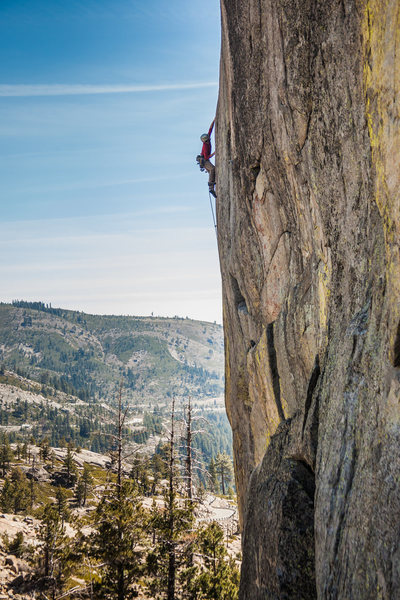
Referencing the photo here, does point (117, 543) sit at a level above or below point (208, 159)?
below

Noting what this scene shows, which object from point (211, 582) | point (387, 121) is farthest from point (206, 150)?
point (211, 582)

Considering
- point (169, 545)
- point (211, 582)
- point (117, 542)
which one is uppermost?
point (117, 542)

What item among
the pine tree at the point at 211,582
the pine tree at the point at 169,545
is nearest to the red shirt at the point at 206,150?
the pine tree at the point at 169,545

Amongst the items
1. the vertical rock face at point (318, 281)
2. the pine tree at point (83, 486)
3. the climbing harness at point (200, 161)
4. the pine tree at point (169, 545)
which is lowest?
→ the pine tree at point (83, 486)

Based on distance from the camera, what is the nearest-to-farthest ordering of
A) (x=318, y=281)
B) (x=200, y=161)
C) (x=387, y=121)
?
(x=387, y=121) < (x=318, y=281) < (x=200, y=161)

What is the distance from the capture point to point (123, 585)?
865 inches

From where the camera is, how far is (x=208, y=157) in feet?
67.8

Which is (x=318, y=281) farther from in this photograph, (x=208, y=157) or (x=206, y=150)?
(x=206, y=150)

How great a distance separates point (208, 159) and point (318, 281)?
13087mm

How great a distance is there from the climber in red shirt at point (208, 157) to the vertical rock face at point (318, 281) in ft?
14.2

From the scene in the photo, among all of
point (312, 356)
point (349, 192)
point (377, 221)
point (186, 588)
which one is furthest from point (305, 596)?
point (186, 588)

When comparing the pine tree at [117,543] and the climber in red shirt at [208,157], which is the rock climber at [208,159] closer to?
the climber in red shirt at [208,157]

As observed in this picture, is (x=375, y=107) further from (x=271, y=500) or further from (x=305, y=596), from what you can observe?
(x=305, y=596)

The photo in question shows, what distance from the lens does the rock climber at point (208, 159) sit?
20156mm
